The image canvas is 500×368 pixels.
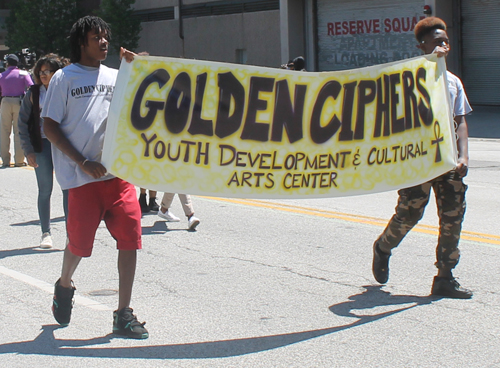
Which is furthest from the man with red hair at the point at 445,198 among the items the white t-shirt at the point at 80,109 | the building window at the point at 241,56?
the building window at the point at 241,56

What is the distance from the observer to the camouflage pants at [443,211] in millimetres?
5539

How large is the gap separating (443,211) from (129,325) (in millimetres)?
2335

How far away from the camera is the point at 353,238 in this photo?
7.90 metres

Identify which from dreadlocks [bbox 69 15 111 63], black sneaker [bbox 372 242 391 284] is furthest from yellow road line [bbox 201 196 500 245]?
dreadlocks [bbox 69 15 111 63]

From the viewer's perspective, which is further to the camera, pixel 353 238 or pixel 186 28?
pixel 186 28

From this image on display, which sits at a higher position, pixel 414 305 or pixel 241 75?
pixel 241 75

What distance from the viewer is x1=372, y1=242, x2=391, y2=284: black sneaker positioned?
19.5 feet

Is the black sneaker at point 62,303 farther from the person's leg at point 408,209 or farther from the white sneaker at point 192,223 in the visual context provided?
the white sneaker at point 192,223

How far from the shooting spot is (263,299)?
5762 millimetres

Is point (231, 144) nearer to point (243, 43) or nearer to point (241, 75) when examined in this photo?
point (241, 75)

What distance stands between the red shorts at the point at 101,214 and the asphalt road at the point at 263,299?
61 centimetres

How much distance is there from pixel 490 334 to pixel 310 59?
2516 centimetres

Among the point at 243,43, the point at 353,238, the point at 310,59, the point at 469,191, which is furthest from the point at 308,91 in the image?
the point at 243,43

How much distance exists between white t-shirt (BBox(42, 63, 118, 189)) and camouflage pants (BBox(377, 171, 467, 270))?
217cm
